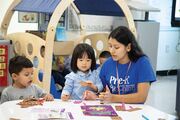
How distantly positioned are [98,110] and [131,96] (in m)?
0.33

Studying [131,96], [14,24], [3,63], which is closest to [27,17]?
[14,24]

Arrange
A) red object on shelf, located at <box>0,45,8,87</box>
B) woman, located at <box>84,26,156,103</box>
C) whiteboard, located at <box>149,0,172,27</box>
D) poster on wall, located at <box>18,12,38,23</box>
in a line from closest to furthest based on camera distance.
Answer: woman, located at <box>84,26,156,103</box> → red object on shelf, located at <box>0,45,8,87</box> → poster on wall, located at <box>18,12,38,23</box> → whiteboard, located at <box>149,0,172,27</box>

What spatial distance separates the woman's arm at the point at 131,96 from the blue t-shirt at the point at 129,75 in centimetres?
4

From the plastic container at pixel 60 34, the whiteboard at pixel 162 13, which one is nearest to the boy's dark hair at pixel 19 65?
the plastic container at pixel 60 34

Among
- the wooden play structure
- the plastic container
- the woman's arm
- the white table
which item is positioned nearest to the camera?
the white table

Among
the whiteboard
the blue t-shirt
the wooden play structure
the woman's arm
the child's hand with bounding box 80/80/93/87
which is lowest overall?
the woman's arm

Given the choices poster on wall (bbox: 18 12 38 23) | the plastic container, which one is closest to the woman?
the plastic container

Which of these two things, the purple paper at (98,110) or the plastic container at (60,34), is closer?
the purple paper at (98,110)

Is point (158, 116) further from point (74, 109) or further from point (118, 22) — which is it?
point (118, 22)

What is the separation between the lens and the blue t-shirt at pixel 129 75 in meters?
1.97

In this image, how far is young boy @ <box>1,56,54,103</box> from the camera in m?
2.11

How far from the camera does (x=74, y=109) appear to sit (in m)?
1.66

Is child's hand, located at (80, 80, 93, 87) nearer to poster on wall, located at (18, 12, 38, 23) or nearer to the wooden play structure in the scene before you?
the wooden play structure

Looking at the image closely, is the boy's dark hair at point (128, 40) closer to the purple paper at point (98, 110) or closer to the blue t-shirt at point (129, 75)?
the blue t-shirt at point (129, 75)
